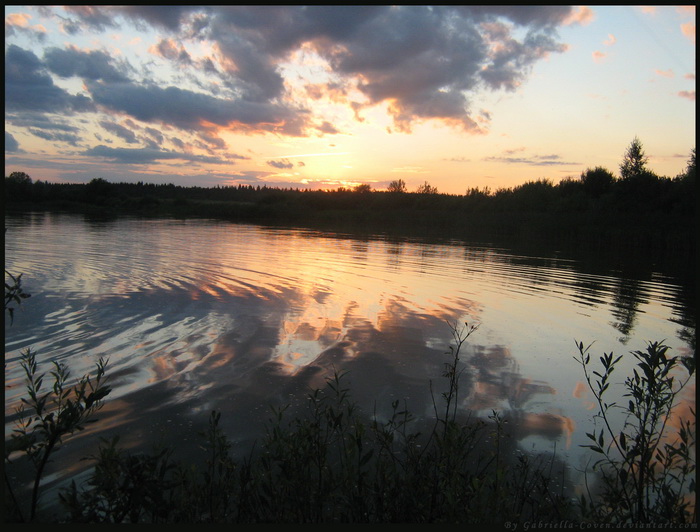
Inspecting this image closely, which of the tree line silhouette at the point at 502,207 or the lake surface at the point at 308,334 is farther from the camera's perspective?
the tree line silhouette at the point at 502,207

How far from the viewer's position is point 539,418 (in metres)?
7.04

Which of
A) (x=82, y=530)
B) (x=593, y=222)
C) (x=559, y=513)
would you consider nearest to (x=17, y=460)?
(x=82, y=530)

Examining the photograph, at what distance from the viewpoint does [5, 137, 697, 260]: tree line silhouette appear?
43906 millimetres

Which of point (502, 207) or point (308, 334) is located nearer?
point (308, 334)

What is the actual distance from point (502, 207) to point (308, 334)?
228 feet

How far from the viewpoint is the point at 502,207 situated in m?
74.6

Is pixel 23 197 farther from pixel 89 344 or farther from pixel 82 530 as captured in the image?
pixel 82 530

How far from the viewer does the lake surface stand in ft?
22.6

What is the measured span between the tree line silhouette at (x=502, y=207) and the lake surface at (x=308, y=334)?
24.4m

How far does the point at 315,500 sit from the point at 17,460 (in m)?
3.73

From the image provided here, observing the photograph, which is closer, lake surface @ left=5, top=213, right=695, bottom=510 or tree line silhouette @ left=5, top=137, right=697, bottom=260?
lake surface @ left=5, top=213, right=695, bottom=510

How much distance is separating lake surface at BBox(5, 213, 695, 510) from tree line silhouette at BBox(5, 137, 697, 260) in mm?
24393

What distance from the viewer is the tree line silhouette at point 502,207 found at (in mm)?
43906

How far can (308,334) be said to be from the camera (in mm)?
10938
